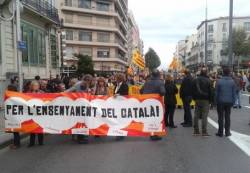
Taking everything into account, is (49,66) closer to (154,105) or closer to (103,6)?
(154,105)

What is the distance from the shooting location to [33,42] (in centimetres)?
3006

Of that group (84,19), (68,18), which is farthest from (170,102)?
(84,19)

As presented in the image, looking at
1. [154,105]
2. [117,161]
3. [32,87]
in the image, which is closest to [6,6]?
[32,87]

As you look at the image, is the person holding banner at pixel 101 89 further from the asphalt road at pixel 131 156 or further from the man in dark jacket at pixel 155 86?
the asphalt road at pixel 131 156

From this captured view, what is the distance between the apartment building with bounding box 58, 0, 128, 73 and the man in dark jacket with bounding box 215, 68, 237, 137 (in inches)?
2797

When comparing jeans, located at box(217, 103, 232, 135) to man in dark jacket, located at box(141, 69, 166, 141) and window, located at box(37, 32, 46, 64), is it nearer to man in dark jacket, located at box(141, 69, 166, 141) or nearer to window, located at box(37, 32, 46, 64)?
man in dark jacket, located at box(141, 69, 166, 141)

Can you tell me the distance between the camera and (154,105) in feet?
39.1

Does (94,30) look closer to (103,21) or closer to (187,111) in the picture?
(103,21)

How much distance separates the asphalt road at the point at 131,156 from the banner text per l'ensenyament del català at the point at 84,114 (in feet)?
1.19

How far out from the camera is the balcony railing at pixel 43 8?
27455mm

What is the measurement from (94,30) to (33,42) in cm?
5798

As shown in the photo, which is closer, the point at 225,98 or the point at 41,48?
the point at 225,98

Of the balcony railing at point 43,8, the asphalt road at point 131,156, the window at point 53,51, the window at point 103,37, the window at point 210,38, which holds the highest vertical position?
the window at point 210,38

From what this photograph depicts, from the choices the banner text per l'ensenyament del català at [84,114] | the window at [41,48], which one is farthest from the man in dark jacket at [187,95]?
the window at [41,48]
